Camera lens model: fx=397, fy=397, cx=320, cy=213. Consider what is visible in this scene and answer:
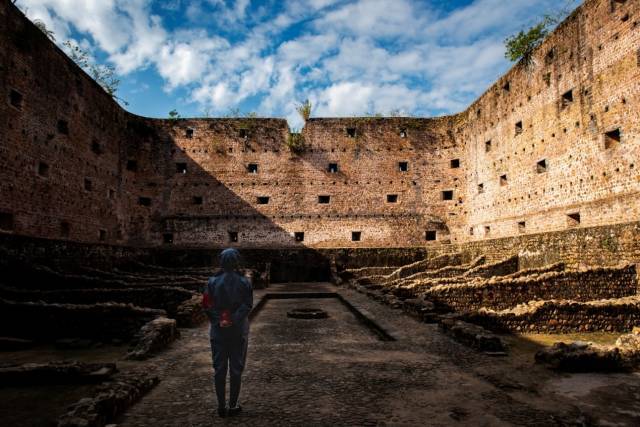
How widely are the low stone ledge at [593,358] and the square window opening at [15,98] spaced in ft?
65.3

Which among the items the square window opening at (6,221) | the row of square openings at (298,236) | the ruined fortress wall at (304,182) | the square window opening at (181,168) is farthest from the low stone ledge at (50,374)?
the square window opening at (181,168)

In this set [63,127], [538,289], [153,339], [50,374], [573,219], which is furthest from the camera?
[63,127]

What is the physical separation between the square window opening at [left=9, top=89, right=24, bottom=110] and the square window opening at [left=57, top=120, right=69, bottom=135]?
98.5 inches

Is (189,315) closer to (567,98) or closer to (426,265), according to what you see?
(426,265)

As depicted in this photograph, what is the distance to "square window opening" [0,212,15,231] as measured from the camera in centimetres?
1523

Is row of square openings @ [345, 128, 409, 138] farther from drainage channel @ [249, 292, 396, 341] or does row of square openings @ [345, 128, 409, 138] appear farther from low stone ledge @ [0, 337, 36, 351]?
low stone ledge @ [0, 337, 36, 351]

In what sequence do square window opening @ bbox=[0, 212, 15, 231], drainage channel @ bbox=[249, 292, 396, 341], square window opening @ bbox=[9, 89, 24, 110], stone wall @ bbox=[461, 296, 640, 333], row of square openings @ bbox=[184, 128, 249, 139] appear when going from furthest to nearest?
row of square openings @ bbox=[184, 128, 249, 139] → square window opening @ bbox=[9, 89, 24, 110] → square window opening @ bbox=[0, 212, 15, 231] → stone wall @ bbox=[461, 296, 640, 333] → drainage channel @ bbox=[249, 292, 396, 341]

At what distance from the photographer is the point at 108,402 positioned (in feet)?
12.8

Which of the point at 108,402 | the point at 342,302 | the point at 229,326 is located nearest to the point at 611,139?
the point at 342,302

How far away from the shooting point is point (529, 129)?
66.3ft

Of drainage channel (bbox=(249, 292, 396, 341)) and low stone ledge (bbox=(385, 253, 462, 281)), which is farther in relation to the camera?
low stone ledge (bbox=(385, 253, 462, 281))

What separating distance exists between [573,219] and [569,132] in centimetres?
386

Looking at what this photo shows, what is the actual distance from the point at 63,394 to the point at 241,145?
24485 mm

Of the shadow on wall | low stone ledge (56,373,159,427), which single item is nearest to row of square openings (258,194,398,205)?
the shadow on wall
